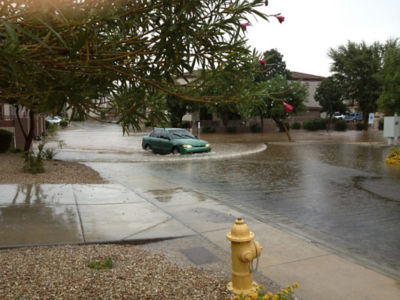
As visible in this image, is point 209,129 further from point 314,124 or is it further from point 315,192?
point 315,192

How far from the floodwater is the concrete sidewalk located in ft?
1.88

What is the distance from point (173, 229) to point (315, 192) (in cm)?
501

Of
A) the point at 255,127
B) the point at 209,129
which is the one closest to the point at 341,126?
the point at 255,127

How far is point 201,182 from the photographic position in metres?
11.8

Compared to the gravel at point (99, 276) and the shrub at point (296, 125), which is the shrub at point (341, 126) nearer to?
the shrub at point (296, 125)

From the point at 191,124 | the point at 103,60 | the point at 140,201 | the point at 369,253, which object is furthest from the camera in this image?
the point at 191,124

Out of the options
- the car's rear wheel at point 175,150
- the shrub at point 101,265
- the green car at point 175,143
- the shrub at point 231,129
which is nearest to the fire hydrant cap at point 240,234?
the shrub at point 101,265

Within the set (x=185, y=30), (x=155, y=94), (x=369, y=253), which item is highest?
(x=185, y=30)

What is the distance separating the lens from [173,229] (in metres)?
6.45

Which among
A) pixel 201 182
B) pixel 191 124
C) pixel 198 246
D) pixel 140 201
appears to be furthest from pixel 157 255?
pixel 191 124

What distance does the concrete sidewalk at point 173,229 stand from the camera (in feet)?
14.7

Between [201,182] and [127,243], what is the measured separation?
6.16 meters

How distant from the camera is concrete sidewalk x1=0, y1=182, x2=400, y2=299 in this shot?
177 inches

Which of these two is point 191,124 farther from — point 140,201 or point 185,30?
point 185,30
